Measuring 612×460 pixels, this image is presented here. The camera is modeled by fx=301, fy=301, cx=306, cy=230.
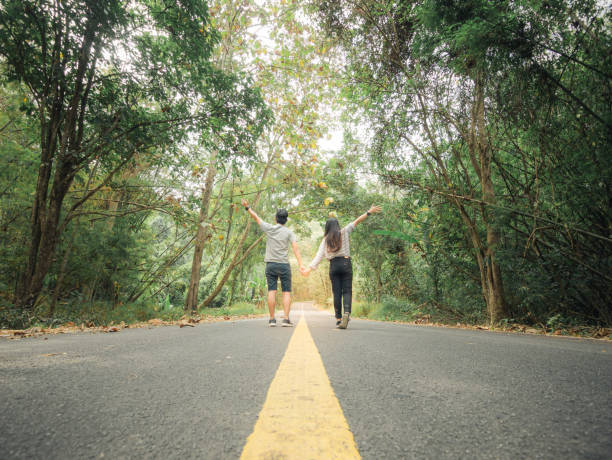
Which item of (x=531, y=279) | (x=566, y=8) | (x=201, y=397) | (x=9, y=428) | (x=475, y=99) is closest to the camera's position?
(x=9, y=428)

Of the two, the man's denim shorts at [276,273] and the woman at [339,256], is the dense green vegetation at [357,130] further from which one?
the man's denim shorts at [276,273]

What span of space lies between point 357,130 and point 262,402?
8.43m

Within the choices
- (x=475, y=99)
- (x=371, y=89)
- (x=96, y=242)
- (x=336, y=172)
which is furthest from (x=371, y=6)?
(x=96, y=242)

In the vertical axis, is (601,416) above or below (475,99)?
below

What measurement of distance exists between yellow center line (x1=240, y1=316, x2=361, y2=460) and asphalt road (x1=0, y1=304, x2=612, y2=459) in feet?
0.14

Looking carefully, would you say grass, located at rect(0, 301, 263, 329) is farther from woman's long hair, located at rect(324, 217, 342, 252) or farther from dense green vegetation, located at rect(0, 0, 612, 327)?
woman's long hair, located at rect(324, 217, 342, 252)

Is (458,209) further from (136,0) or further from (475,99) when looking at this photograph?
(136,0)

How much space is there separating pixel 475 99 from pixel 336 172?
17.7 feet

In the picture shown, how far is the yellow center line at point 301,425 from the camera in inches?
32.9

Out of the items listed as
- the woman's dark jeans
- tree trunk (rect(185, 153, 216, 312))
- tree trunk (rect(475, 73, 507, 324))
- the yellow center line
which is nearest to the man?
the woman's dark jeans

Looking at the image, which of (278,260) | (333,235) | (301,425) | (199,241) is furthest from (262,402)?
(199,241)

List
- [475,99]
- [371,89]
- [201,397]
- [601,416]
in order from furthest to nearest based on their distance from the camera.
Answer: [371,89], [475,99], [201,397], [601,416]

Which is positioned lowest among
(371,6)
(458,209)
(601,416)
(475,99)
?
(601,416)

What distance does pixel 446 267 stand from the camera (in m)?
8.38
